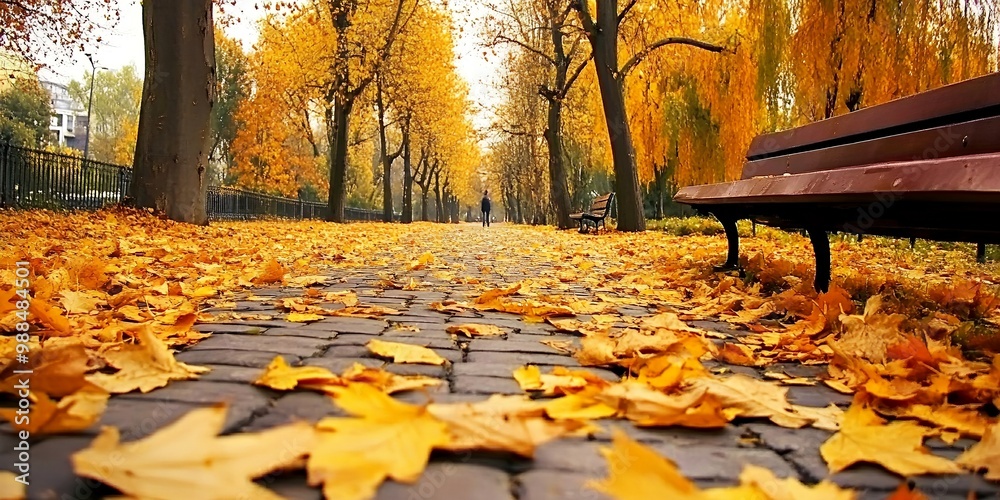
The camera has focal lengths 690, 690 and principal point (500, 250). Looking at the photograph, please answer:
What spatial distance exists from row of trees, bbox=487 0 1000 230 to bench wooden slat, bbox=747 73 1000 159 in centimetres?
609

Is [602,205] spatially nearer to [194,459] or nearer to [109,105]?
[194,459]

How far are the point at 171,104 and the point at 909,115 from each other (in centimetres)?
1050

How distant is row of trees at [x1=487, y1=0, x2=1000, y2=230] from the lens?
1010 cm

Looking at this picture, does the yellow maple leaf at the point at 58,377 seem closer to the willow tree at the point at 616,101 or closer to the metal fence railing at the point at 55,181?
the metal fence railing at the point at 55,181

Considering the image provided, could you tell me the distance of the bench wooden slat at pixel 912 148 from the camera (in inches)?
118

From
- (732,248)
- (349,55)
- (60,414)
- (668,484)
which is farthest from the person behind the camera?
(349,55)

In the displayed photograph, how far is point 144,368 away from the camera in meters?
2.14

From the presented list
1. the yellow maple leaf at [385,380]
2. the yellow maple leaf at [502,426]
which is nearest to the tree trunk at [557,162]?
the yellow maple leaf at [385,380]

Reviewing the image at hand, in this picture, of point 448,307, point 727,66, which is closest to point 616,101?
point 727,66

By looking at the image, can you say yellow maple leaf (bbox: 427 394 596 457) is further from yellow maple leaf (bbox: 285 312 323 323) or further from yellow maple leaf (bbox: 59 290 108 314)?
yellow maple leaf (bbox: 59 290 108 314)

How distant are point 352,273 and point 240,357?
3.76 metres

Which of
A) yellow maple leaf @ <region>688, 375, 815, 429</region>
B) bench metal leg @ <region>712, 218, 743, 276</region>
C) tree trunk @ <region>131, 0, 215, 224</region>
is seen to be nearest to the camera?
yellow maple leaf @ <region>688, 375, 815, 429</region>

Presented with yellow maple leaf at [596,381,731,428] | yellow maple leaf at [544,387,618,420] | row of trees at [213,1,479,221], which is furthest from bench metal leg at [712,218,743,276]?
row of trees at [213,1,479,221]

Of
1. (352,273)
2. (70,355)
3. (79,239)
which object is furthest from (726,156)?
(70,355)
